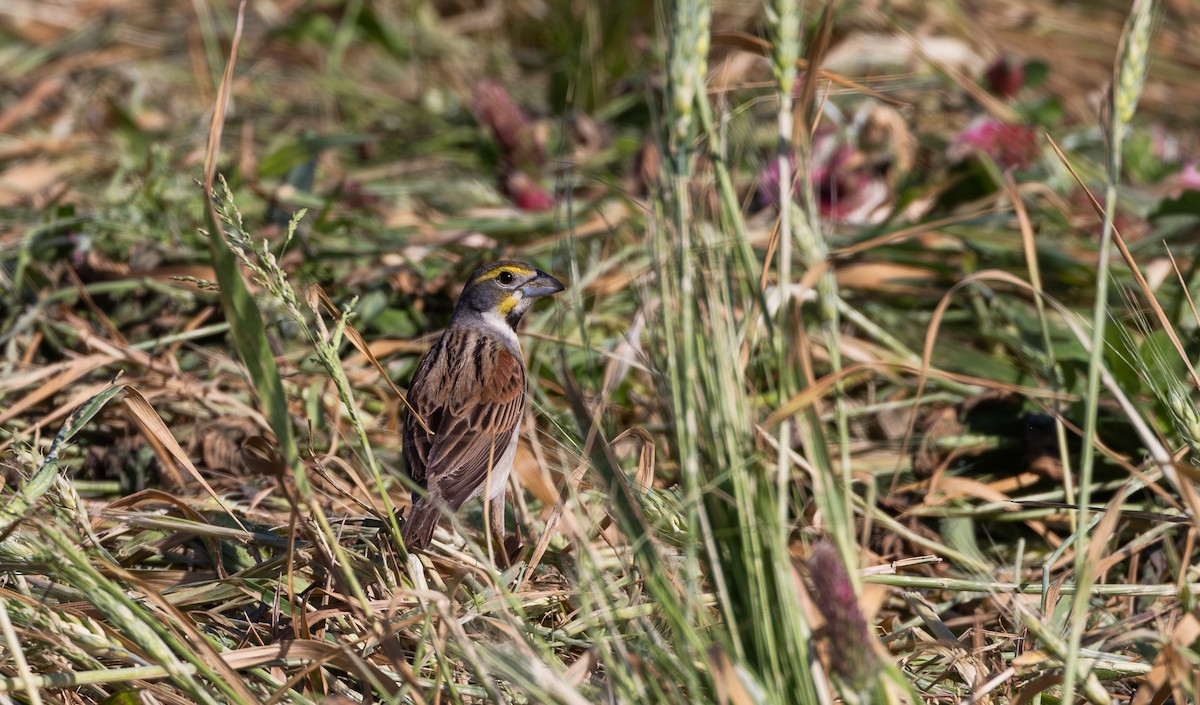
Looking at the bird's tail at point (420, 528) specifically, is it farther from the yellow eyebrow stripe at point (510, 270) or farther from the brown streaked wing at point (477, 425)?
the yellow eyebrow stripe at point (510, 270)

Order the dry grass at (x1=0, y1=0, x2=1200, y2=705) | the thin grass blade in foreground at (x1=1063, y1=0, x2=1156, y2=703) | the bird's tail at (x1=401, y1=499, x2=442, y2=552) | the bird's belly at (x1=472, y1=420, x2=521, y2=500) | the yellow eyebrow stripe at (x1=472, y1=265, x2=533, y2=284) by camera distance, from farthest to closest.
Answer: the yellow eyebrow stripe at (x1=472, y1=265, x2=533, y2=284), the bird's belly at (x1=472, y1=420, x2=521, y2=500), the bird's tail at (x1=401, y1=499, x2=442, y2=552), the dry grass at (x1=0, y1=0, x2=1200, y2=705), the thin grass blade in foreground at (x1=1063, y1=0, x2=1156, y2=703)

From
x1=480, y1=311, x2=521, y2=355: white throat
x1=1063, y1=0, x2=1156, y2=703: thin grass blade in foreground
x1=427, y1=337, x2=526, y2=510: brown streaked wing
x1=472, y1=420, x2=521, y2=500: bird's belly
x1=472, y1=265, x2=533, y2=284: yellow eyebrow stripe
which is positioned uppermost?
x1=1063, y1=0, x2=1156, y2=703: thin grass blade in foreground

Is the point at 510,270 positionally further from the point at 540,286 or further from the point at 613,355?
the point at 613,355

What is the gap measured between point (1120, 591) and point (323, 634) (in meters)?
1.92

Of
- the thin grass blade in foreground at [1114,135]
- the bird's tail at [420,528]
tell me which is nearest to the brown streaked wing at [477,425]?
the bird's tail at [420,528]

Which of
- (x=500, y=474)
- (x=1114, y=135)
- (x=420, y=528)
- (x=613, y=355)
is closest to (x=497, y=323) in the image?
(x=500, y=474)

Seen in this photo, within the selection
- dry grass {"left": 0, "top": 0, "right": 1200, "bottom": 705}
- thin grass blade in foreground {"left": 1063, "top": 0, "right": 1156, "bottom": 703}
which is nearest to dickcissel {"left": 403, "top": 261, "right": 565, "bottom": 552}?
dry grass {"left": 0, "top": 0, "right": 1200, "bottom": 705}

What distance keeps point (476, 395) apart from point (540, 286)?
1.79 feet

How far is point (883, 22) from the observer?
6.84m

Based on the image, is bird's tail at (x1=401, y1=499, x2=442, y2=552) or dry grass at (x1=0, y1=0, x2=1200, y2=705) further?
bird's tail at (x1=401, y1=499, x2=442, y2=552)

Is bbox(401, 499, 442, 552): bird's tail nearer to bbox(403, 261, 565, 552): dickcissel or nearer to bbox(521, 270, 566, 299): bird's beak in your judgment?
bbox(403, 261, 565, 552): dickcissel

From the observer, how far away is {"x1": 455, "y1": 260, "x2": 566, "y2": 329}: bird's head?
4.12 metres

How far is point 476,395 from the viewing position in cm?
379

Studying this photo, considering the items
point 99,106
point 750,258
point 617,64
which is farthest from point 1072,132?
point 99,106
